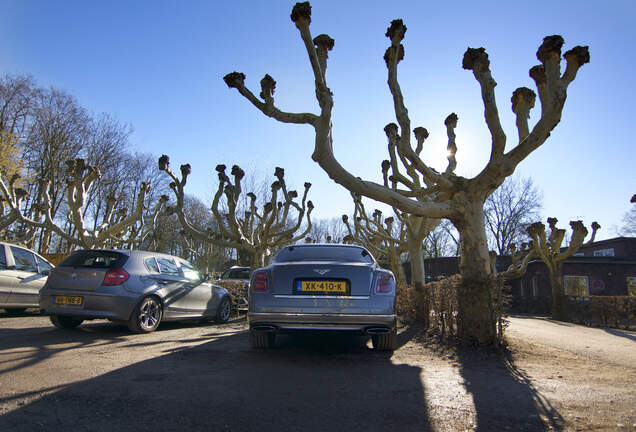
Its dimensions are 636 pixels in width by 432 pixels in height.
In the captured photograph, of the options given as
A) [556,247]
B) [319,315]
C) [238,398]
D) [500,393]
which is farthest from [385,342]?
[556,247]

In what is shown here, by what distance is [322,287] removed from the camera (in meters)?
5.02

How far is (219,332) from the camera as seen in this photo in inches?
305

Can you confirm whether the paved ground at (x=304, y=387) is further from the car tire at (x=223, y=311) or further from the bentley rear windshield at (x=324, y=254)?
the car tire at (x=223, y=311)

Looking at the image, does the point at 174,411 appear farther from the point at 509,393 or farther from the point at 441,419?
the point at 509,393

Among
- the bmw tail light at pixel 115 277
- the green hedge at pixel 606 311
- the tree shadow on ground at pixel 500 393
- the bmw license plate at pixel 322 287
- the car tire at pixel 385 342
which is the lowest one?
the green hedge at pixel 606 311

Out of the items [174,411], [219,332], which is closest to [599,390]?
[174,411]

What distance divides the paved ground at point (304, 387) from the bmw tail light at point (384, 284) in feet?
2.87

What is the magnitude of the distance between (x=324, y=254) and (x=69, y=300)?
4309 mm

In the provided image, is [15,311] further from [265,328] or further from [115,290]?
[265,328]

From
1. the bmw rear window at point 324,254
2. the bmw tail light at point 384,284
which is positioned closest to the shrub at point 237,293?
the bmw rear window at point 324,254

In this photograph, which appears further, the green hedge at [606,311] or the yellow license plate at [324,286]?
the green hedge at [606,311]

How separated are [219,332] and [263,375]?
13.0 ft

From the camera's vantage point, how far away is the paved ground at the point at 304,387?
8.95 feet

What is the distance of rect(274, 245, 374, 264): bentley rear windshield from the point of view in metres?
5.89
